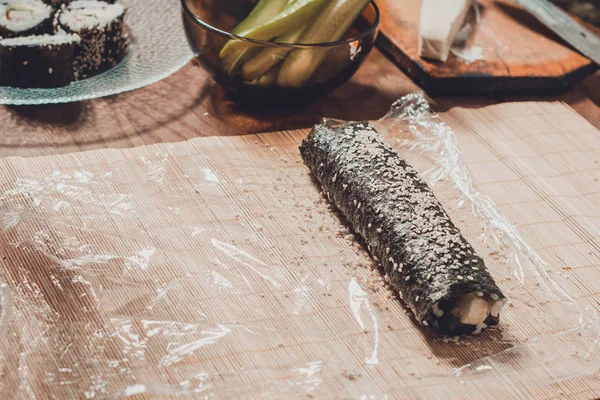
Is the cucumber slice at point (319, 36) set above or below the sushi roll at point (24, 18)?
above

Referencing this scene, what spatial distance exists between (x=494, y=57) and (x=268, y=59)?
2.64 ft

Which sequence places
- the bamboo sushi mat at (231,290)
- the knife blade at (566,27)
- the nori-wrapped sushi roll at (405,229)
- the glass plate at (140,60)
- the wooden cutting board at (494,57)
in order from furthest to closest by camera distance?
the knife blade at (566,27), the wooden cutting board at (494,57), the glass plate at (140,60), the nori-wrapped sushi roll at (405,229), the bamboo sushi mat at (231,290)

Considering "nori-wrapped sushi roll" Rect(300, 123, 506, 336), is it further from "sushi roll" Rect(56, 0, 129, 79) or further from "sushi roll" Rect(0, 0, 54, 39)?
"sushi roll" Rect(0, 0, 54, 39)

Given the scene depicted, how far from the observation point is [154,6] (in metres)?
2.06

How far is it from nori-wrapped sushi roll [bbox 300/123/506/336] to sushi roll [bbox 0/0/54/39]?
2.56ft

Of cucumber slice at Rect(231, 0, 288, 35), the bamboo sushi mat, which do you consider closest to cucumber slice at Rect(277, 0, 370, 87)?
cucumber slice at Rect(231, 0, 288, 35)

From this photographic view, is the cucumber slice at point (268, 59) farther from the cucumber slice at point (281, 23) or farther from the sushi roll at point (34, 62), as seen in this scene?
the sushi roll at point (34, 62)

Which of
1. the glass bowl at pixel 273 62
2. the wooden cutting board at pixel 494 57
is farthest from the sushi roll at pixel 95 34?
the wooden cutting board at pixel 494 57

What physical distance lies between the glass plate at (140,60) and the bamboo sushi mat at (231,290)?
17cm

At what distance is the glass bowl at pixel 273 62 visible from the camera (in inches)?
68.2

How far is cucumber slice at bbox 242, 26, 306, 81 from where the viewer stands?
1.73 meters

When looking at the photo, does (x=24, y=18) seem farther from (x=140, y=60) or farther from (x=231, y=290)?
(x=231, y=290)

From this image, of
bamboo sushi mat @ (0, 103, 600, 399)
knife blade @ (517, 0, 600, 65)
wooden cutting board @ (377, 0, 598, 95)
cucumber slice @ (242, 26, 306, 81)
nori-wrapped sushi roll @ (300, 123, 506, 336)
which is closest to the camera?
bamboo sushi mat @ (0, 103, 600, 399)

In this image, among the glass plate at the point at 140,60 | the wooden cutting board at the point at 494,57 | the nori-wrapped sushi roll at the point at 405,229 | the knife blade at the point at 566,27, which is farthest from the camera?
the knife blade at the point at 566,27
